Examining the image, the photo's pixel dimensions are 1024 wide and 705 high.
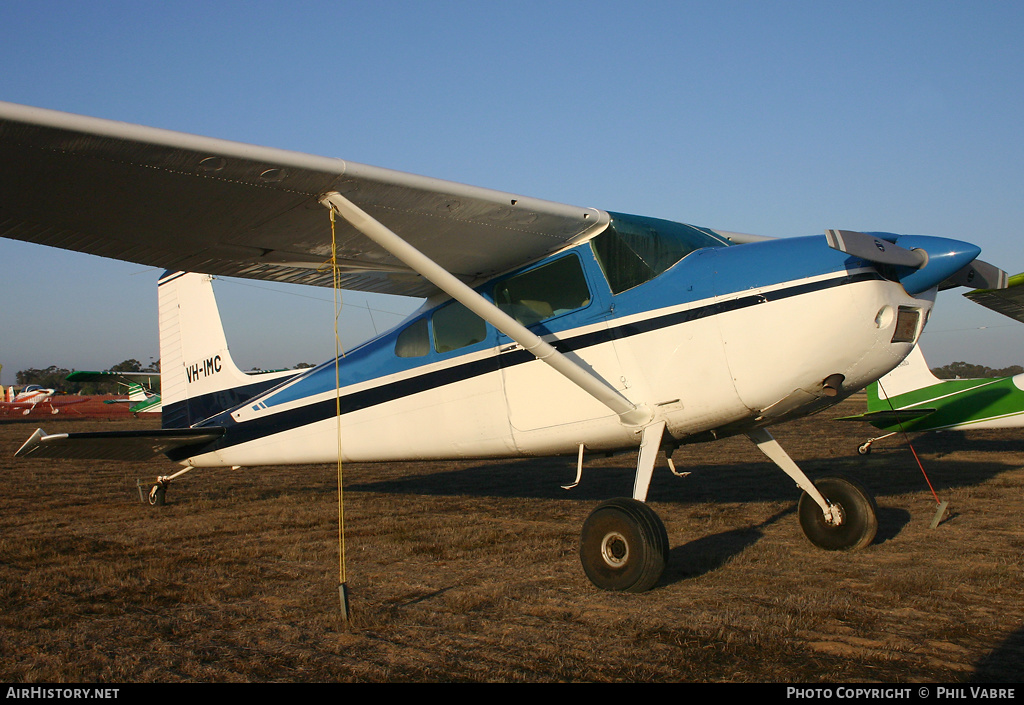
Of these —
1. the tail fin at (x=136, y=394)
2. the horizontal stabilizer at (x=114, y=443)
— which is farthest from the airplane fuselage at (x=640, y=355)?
the tail fin at (x=136, y=394)

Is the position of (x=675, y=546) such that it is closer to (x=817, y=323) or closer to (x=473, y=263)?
(x=817, y=323)

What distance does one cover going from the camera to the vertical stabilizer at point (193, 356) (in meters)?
8.31

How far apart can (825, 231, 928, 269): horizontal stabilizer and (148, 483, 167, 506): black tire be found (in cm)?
758

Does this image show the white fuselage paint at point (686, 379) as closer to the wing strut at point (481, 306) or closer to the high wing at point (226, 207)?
the wing strut at point (481, 306)

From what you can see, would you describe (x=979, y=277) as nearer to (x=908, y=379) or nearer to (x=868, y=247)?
(x=868, y=247)

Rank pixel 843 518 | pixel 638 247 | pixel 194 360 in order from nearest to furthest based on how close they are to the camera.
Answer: pixel 638 247 → pixel 843 518 → pixel 194 360

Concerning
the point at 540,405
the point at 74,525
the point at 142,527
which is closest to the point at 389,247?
the point at 540,405

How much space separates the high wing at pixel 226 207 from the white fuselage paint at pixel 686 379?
3.05ft

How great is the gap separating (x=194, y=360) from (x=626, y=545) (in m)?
6.41

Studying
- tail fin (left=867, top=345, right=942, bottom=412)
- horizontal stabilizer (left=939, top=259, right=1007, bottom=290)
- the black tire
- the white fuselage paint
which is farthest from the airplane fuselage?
tail fin (left=867, top=345, right=942, bottom=412)

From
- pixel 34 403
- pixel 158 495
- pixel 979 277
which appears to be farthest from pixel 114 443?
pixel 34 403

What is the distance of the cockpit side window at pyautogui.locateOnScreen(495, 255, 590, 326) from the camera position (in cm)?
528

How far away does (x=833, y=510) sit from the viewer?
5.40 metres
